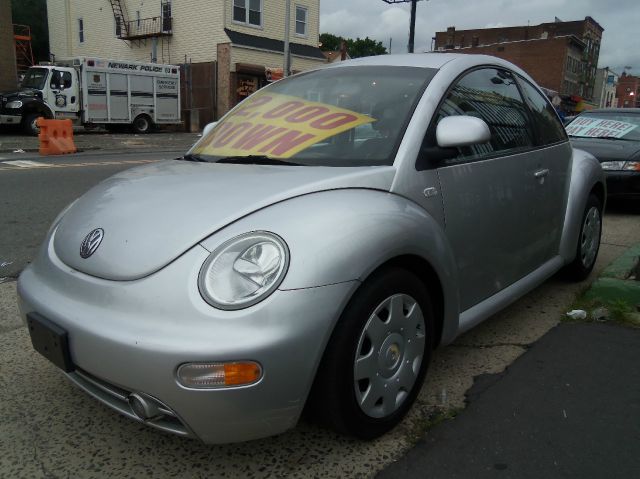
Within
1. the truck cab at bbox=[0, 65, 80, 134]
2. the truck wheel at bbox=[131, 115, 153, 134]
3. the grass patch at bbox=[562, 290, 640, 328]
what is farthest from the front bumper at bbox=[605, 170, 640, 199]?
the truck wheel at bbox=[131, 115, 153, 134]

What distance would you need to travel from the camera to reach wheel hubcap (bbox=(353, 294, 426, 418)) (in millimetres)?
2045

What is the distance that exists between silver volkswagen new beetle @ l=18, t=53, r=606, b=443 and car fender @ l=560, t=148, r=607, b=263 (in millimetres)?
661

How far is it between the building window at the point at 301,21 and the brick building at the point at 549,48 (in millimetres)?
41275

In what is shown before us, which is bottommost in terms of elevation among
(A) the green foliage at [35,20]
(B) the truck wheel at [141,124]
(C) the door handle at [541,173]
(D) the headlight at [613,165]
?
(B) the truck wheel at [141,124]

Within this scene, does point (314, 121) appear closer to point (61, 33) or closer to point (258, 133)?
point (258, 133)

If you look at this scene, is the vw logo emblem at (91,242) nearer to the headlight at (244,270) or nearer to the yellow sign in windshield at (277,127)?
the headlight at (244,270)

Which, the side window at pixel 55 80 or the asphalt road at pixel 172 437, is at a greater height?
the side window at pixel 55 80

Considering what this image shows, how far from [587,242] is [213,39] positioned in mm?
23131

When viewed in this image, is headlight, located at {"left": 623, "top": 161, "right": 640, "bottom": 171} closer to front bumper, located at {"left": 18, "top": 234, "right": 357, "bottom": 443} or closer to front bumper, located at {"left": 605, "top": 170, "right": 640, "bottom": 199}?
front bumper, located at {"left": 605, "top": 170, "right": 640, "bottom": 199}

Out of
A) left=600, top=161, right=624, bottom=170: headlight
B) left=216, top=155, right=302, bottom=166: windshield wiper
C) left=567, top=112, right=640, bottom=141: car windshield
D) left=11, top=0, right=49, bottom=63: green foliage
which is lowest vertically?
left=600, top=161, right=624, bottom=170: headlight

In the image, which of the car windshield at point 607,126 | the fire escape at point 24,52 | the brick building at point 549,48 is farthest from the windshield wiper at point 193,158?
the brick building at point 549,48

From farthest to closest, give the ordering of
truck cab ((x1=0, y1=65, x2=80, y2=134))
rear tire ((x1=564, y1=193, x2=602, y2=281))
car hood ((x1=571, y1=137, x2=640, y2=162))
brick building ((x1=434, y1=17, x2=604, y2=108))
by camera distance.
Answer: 1. brick building ((x1=434, y1=17, x2=604, y2=108))
2. truck cab ((x1=0, y1=65, x2=80, y2=134))
3. car hood ((x1=571, y1=137, x2=640, y2=162))
4. rear tire ((x1=564, y1=193, x2=602, y2=281))

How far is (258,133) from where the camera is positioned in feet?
9.32

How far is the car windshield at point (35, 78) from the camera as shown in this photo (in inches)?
744
